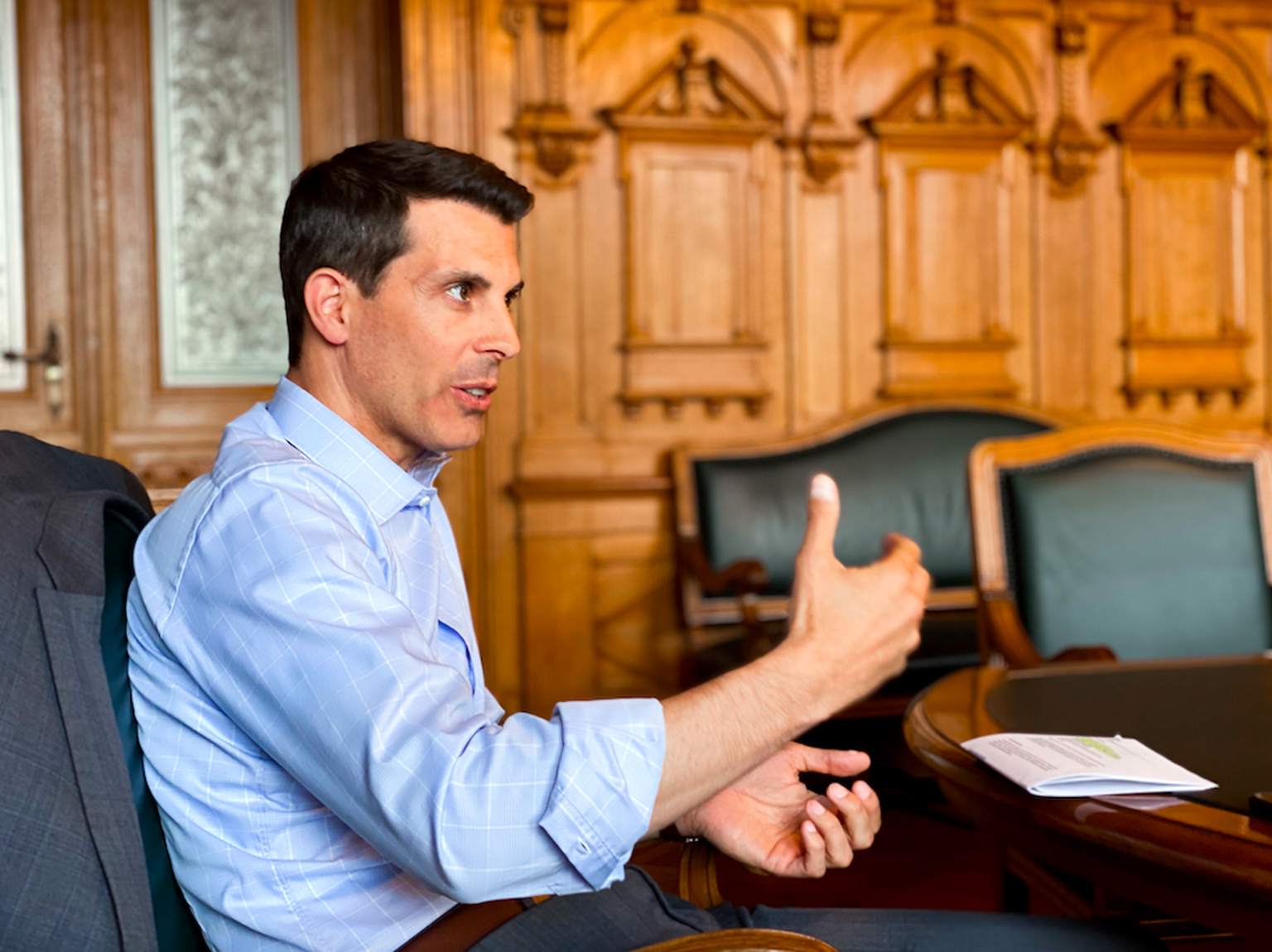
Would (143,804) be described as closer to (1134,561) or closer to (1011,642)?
(1011,642)

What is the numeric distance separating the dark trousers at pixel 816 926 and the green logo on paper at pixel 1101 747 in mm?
190

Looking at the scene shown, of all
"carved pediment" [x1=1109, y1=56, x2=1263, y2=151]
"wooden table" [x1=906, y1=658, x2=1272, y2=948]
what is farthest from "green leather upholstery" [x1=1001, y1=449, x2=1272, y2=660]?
"carved pediment" [x1=1109, y1=56, x2=1263, y2=151]

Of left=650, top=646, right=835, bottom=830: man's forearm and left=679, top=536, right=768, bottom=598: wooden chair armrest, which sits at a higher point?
left=650, top=646, right=835, bottom=830: man's forearm

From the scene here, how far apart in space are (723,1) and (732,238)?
82 cm

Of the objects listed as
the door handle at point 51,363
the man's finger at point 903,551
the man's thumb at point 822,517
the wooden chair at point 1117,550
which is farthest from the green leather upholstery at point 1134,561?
the door handle at point 51,363

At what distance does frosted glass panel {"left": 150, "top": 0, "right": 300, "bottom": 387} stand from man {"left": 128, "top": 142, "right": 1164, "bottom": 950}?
120 inches

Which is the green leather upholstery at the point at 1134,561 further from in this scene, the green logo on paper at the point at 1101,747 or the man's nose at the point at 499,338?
the man's nose at the point at 499,338

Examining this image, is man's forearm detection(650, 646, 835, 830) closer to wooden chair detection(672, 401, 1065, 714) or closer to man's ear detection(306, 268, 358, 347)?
man's ear detection(306, 268, 358, 347)

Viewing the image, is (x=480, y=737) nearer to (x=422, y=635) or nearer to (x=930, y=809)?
(x=422, y=635)

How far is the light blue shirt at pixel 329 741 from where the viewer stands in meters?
0.92

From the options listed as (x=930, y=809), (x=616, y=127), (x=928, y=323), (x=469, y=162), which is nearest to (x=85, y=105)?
(x=616, y=127)

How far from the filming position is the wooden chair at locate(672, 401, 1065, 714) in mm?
3918

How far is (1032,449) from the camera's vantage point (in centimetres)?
256

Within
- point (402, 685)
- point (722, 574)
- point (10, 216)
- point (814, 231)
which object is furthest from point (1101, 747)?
point (10, 216)
